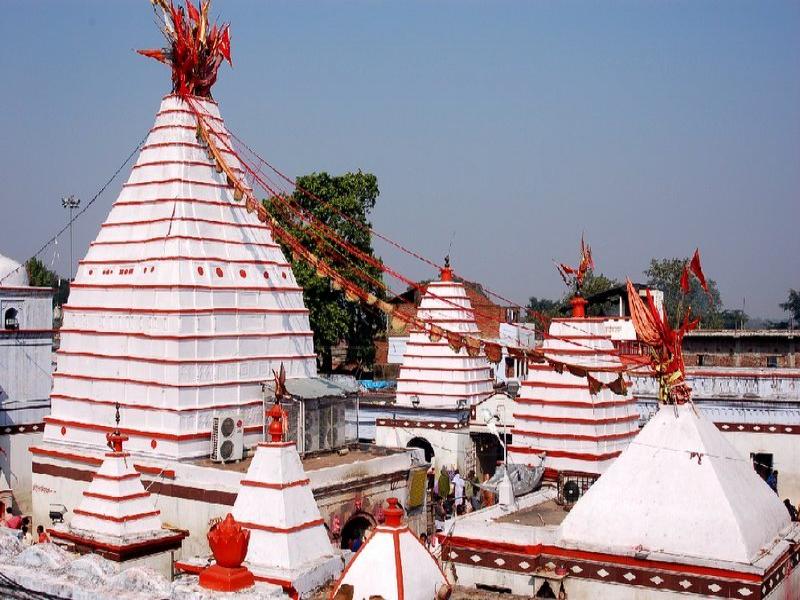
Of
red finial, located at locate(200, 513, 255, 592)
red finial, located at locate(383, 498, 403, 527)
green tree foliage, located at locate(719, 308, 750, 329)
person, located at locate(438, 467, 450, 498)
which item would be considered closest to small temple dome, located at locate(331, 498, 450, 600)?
red finial, located at locate(383, 498, 403, 527)

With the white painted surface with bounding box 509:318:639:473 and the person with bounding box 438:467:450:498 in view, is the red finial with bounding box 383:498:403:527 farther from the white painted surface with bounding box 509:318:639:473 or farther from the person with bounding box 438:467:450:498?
the person with bounding box 438:467:450:498

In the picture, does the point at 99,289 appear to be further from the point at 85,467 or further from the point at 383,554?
the point at 383,554

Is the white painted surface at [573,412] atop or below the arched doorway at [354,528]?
atop

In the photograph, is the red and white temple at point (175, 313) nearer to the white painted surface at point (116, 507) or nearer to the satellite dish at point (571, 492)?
the white painted surface at point (116, 507)

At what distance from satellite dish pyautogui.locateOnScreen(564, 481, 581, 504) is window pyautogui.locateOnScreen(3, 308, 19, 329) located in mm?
15515

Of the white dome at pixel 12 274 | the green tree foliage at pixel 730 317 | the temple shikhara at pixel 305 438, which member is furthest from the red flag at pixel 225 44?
the green tree foliage at pixel 730 317

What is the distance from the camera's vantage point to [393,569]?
34.8 feet

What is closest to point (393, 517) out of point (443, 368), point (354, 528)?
point (354, 528)

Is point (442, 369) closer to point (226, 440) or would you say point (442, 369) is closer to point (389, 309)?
point (226, 440)

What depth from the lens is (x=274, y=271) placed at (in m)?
23.5

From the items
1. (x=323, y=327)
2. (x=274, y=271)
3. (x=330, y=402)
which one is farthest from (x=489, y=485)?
(x=323, y=327)

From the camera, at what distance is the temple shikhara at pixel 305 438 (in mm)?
13836

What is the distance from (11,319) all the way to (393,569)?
19124 millimetres

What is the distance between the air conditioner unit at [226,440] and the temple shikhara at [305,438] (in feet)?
0.22
